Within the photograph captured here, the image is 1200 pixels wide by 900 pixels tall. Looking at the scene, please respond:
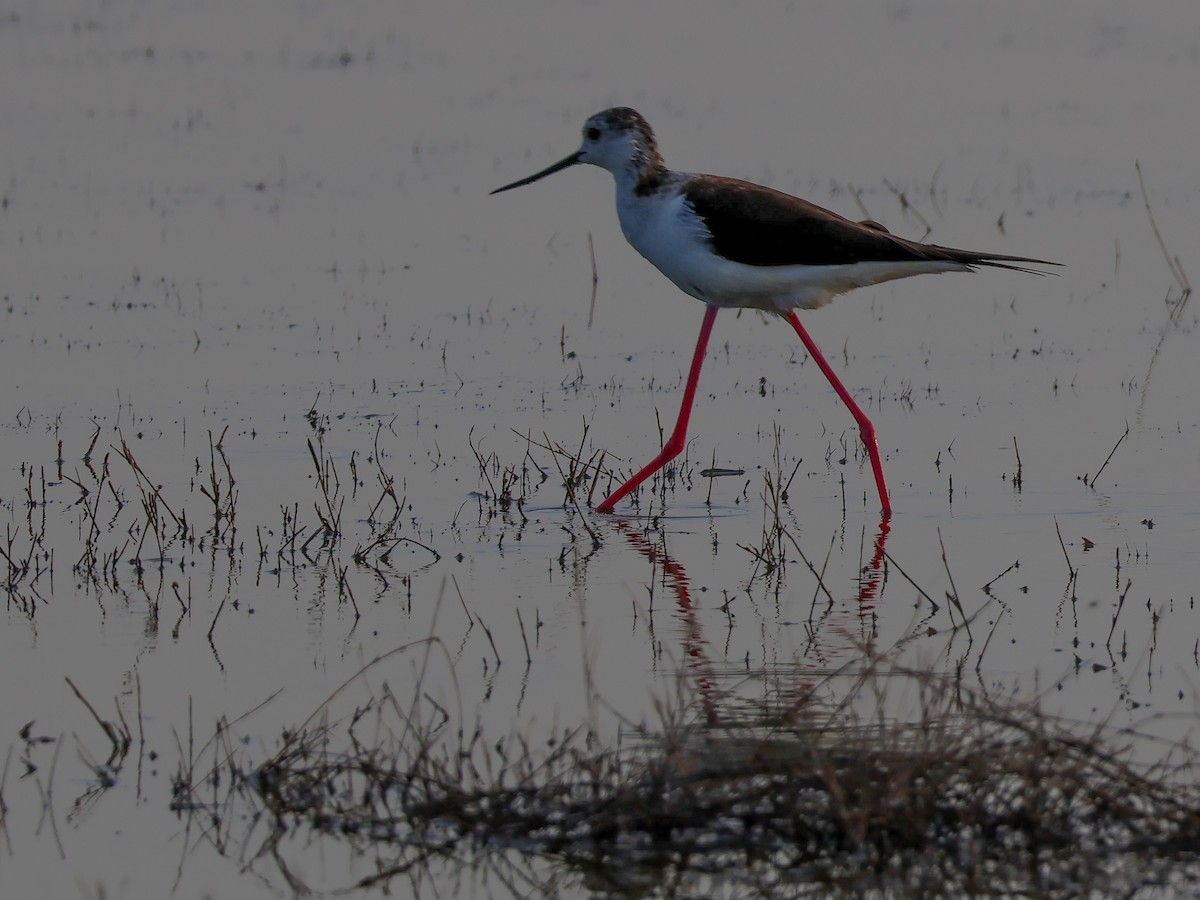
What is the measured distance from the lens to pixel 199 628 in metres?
6.85

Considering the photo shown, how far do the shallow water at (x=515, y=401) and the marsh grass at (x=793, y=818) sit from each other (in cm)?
16

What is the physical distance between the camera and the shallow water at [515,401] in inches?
251

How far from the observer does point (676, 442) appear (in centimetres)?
898

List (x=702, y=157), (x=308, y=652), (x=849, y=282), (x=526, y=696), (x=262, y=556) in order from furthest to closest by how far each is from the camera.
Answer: (x=702, y=157), (x=849, y=282), (x=262, y=556), (x=308, y=652), (x=526, y=696)

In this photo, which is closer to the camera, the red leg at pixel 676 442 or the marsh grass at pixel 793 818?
the marsh grass at pixel 793 818

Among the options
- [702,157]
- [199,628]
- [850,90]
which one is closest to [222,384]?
[199,628]

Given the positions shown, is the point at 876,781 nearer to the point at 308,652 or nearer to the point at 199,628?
the point at 308,652

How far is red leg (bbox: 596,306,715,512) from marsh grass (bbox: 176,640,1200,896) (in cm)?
347

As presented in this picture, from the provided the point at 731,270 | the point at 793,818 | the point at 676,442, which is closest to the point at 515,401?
the point at 676,442

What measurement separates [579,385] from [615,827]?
596cm

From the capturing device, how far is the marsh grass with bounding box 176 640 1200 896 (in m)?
4.82

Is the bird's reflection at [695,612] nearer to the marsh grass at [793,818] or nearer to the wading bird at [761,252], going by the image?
the wading bird at [761,252]

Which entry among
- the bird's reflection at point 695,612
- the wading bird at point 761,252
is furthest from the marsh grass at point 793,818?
the wading bird at point 761,252

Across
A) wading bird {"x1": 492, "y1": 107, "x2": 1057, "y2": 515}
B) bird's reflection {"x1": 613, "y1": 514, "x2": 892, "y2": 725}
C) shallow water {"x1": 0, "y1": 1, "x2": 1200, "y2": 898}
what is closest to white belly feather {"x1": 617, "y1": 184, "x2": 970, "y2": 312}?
wading bird {"x1": 492, "y1": 107, "x2": 1057, "y2": 515}
